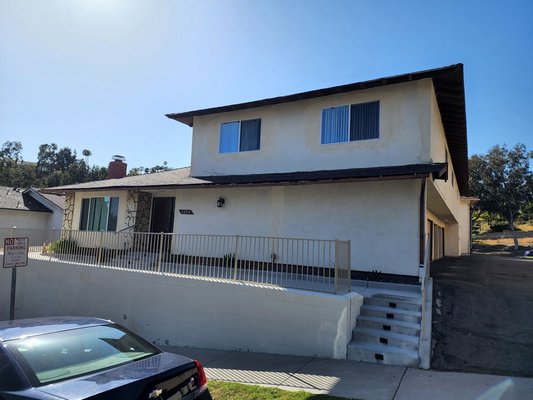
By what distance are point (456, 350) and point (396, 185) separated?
4594 millimetres

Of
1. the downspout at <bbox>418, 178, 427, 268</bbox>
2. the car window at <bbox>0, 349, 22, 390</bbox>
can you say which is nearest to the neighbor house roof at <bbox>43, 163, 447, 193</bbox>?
the downspout at <bbox>418, 178, 427, 268</bbox>

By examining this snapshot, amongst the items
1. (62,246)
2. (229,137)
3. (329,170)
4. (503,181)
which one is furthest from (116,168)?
(503,181)

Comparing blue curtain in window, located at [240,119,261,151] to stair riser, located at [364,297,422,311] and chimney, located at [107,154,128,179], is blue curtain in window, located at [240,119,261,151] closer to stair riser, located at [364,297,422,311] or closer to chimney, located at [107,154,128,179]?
stair riser, located at [364,297,422,311]

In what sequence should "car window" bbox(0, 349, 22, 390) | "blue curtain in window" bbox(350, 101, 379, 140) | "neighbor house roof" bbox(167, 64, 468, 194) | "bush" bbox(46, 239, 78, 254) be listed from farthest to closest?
1. "bush" bbox(46, 239, 78, 254)
2. "blue curtain in window" bbox(350, 101, 379, 140)
3. "neighbor house roof" bbox(167, 64, 468, 194)
4. "car window" bbox(0, 349, 22, 390)

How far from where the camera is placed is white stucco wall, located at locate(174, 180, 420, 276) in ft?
32.2

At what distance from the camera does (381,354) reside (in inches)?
255

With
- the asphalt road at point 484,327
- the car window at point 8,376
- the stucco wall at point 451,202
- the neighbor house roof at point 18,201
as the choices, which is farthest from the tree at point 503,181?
the car window at point 8,376

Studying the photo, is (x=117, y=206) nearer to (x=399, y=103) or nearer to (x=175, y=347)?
(x=175, y=347)

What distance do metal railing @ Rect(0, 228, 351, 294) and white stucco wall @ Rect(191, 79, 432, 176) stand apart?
2.72 metres

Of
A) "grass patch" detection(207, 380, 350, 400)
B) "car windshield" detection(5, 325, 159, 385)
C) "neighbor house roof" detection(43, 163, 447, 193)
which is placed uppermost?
"neighbor house roof" detection(43, 163, 447, 193)

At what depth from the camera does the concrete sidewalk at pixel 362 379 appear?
196 inches

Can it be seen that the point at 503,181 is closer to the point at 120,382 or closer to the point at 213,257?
the point at 213,257

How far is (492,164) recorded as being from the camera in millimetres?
40688

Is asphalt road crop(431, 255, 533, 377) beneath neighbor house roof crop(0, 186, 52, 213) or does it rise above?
beneath
